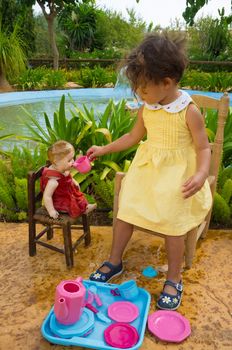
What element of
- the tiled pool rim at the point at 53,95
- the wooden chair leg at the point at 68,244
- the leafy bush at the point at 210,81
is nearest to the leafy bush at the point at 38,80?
the tiled pool rim at the point at 53,95

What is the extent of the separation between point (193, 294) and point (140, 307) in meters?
0.32

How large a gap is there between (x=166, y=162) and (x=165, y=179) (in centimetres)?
10

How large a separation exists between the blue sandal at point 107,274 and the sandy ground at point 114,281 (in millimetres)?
48

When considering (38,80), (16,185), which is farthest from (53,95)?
(16,185)

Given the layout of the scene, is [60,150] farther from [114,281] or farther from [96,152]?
[114,281]

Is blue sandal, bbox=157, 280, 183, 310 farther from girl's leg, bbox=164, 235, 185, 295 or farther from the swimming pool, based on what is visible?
the swimming pool

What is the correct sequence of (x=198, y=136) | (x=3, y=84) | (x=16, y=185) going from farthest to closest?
(x=3, y=84) → (x=16, y=185) → (x=198, y=136)

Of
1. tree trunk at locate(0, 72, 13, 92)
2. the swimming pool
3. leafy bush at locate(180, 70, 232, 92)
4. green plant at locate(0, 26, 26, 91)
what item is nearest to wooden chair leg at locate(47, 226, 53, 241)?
the swimming pool

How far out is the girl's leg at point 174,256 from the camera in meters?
1.92

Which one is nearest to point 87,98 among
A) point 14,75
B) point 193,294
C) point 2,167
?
point 14,75

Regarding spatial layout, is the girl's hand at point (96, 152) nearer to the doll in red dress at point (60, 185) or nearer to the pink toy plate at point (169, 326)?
the doll in red dress at point (60, 185)

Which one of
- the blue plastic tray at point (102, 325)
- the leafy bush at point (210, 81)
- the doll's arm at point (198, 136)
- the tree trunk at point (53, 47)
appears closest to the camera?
the blue plastic tray at point (102, 325)

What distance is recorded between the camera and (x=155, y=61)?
1.72 m

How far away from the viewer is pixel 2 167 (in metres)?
3.16
